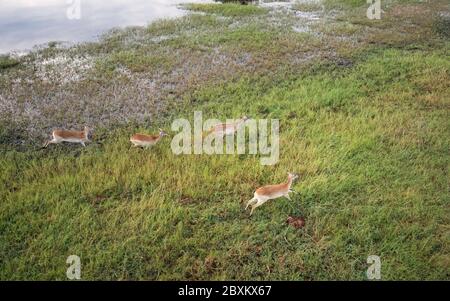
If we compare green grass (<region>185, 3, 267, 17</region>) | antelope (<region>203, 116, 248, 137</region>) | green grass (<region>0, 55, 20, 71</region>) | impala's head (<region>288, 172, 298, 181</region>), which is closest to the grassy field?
green grass (<region>0, 55, 20, 71</region>)

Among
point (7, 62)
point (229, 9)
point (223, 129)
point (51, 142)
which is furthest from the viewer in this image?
point (229, 9)

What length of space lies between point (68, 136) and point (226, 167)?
3.38m

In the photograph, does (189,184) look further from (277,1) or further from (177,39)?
(277,1)

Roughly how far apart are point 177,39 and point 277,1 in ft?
30.6

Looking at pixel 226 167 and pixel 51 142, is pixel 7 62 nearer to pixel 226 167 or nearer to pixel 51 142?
pixel 51 142

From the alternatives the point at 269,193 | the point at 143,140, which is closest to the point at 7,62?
the point at 143,140

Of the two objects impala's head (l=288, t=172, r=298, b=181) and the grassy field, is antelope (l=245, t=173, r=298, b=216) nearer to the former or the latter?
impala's head (l=288, t=172, r=298, b=181)

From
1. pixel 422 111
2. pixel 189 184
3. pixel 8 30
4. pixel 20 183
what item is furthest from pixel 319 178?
pixel 8 30

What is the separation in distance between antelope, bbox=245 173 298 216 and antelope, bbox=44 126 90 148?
3923 mm

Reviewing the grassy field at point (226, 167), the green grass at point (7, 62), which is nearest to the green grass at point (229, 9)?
the grassy field at point (226, 167)

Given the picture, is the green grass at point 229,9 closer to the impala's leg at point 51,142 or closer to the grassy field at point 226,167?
the grassy field at point 226,167

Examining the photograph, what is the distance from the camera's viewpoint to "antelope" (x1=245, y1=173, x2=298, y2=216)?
25.5 ft

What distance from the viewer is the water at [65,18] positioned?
16234 millimetres

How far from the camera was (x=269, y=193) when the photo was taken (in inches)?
308
